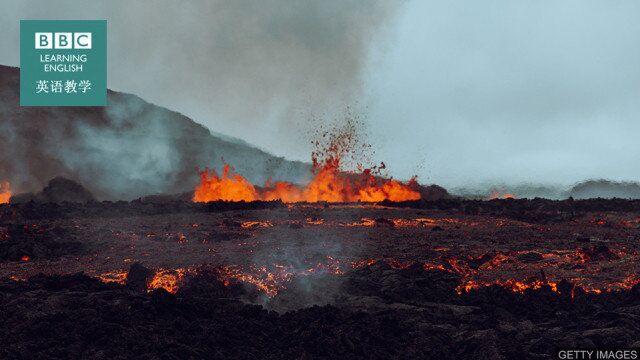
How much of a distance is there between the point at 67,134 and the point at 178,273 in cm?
6043

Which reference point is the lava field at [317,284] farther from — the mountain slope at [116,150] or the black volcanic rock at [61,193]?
the mountain slope at [116,150]

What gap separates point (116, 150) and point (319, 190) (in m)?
44.4

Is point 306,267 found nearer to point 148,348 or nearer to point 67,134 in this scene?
point 148,348

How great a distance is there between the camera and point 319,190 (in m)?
36.1

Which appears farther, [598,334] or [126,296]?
[126,296]

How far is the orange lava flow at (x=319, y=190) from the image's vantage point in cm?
3434

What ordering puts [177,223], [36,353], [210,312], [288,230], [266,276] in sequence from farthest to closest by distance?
[177,223] < [288,230] < [266,276] < [210,312] < [36,353]

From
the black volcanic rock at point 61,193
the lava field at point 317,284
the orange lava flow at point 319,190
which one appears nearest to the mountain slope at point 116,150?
the black volcanic rock at point 61,193

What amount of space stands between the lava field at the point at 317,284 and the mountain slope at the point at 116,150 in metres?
41.5

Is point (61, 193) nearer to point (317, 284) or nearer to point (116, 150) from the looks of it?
point (317, 284)

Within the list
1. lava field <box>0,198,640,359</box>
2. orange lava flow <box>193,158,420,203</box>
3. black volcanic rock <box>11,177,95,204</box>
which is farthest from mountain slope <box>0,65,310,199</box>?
lava field <box>0,198,640,359</box>

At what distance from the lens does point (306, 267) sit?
18.1 metres

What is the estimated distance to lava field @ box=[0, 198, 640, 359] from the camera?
12750mm

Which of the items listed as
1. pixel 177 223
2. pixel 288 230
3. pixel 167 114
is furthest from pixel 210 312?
pixel 167 114
